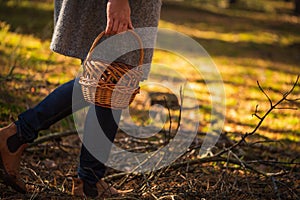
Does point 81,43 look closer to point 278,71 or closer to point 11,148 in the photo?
point 11,148

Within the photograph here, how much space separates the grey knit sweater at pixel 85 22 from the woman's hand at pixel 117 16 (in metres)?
0.15

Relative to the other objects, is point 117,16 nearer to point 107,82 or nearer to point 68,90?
point 107,82

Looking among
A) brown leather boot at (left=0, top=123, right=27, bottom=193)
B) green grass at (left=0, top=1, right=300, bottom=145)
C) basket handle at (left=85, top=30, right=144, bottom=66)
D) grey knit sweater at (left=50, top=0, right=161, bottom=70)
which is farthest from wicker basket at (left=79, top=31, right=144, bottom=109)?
green grass at (left=0, top=1, right=300, bottom=145)

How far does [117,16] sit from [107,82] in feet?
0.87

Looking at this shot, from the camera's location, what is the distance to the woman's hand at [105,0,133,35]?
85.3 inches

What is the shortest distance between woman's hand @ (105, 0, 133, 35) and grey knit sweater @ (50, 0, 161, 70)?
5.8 inches

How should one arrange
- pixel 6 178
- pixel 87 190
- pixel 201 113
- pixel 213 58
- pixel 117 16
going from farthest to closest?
1. pixel 213 58
2. pixel 201 113
3. pixel 87 190
4. pixel 6 178
5. pixel 117 16

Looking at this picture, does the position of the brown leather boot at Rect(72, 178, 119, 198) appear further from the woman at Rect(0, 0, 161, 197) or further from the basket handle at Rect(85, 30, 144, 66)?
the basket handle at Rect(85, 30, 144, 66)

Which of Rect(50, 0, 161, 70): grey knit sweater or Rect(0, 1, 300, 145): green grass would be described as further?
Rect(0, 1, 300, 145): green grass

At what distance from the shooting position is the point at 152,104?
4.65 m

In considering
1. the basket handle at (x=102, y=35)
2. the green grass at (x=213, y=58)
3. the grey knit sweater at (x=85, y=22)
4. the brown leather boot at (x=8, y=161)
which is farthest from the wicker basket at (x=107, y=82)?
the green grass at (x=213, y=58)

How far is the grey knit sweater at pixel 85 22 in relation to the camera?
2357 millimetres

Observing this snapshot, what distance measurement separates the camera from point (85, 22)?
7.79 ft

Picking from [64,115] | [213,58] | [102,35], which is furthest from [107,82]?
[213,58]
